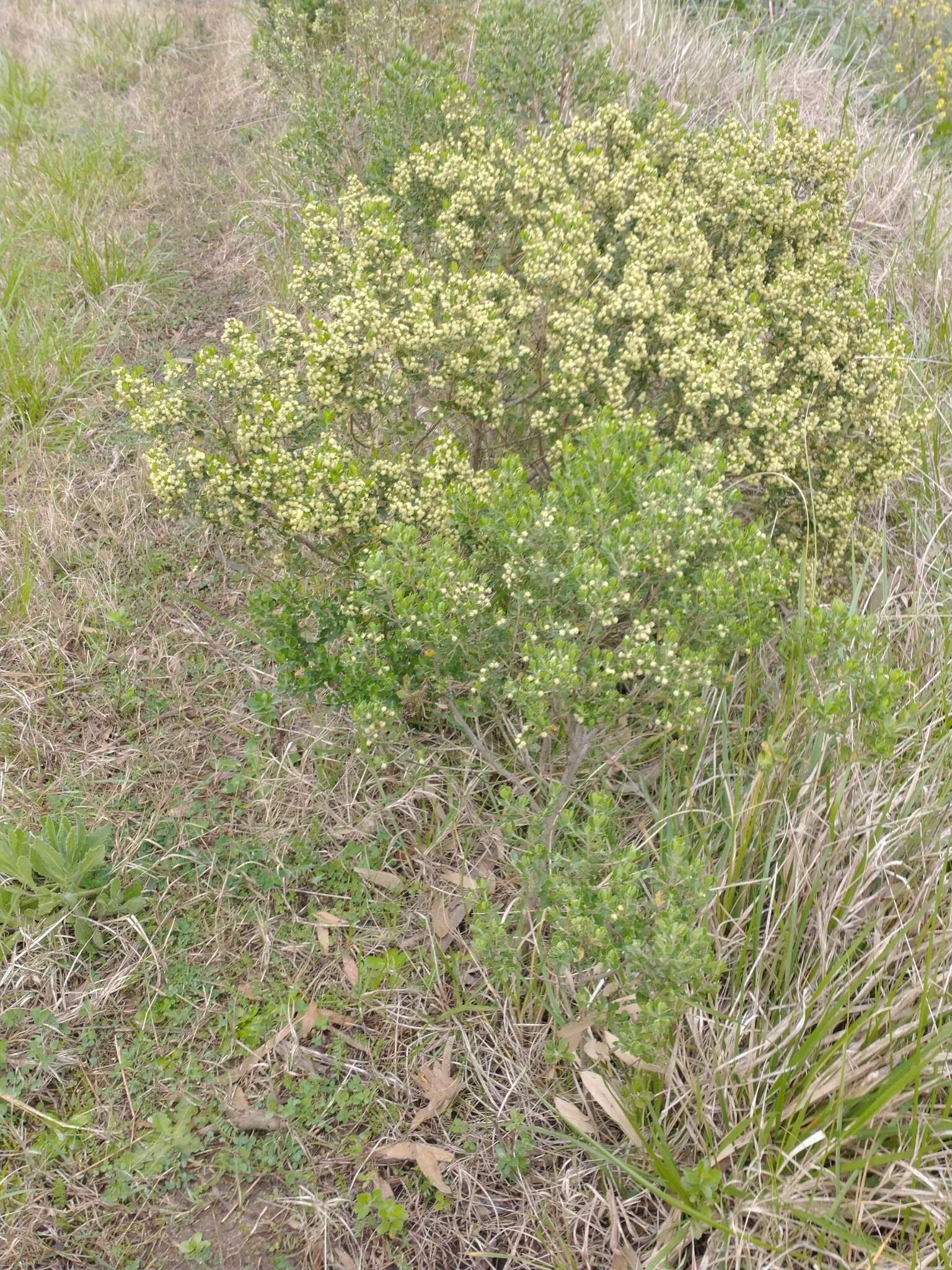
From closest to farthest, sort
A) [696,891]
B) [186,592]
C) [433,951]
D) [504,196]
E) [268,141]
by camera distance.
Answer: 1. [696,891]
2. [433,951]
3. [504,196]
4. [186,592]
5. [268,141]

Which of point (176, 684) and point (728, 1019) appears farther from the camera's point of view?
point (176, 684)

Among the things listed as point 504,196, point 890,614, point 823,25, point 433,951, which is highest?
point 823,25

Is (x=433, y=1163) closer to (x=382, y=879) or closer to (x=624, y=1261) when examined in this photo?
(x=624, y=1261)

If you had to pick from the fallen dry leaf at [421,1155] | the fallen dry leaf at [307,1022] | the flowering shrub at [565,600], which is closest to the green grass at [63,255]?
the flowering shrub at [565,600]

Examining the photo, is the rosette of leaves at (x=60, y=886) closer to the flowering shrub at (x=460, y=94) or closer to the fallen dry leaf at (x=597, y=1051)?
the fallen dry leaf at (x=597, y=1051)

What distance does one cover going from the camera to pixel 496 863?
3.06m

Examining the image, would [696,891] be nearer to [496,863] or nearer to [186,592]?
[496,863]

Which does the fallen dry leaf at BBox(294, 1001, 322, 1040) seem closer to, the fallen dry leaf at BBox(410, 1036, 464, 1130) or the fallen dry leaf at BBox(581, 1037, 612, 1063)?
the fallen dry leaf at BBox(410, 1036, 464, 1130)

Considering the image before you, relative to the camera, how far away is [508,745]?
3.24 metres

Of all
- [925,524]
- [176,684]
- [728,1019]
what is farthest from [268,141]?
[728,1019]

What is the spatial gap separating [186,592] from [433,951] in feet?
6.44

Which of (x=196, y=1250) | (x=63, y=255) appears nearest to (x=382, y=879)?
(x=196, y=1250)

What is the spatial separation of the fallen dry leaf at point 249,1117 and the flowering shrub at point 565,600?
1084 mm

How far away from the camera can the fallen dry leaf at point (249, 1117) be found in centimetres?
258
